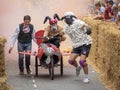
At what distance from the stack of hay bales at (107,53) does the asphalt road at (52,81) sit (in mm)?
292

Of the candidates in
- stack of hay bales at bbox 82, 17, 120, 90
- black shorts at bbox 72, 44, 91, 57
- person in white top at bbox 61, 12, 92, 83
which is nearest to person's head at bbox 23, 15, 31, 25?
person in white top at bbox 61, 12, 92, 83

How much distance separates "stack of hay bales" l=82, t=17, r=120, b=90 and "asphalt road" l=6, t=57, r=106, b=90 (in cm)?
29

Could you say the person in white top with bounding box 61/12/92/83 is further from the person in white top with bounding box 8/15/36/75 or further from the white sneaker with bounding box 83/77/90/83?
the person in white top with bounding box 8/15/36/75

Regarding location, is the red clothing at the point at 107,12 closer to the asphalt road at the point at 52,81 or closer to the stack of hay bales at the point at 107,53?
the stack of hay bales at the point at 107,53

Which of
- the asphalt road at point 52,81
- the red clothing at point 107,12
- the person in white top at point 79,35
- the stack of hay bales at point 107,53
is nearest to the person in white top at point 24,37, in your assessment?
the asphalt road at point 52,81

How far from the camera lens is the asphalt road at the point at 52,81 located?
577 inches

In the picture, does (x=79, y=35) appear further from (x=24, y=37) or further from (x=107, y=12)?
(x=107, y=12)

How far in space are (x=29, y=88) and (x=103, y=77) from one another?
2.75 meters

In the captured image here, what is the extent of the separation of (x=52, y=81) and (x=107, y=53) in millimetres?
1817

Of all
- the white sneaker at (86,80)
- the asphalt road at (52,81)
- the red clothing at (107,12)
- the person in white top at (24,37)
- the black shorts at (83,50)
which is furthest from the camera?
the red clothing at (107,12)

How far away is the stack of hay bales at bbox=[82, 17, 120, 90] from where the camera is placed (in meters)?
14.2

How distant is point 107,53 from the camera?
15.9 meters

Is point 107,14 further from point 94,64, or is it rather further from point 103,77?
point 103,77

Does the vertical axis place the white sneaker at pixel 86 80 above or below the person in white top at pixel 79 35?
below
